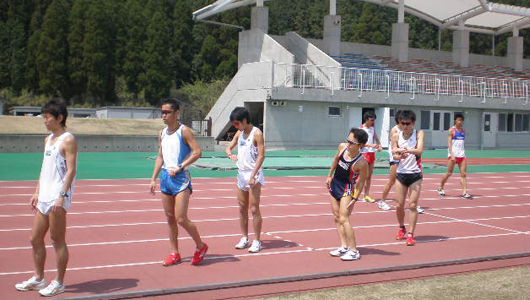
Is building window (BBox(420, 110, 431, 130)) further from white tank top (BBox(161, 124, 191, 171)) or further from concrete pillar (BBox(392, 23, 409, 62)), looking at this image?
white tank top (BBox(161, 124, 191, 171))

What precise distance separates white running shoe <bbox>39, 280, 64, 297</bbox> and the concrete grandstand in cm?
2712

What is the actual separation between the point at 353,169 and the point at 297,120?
1056 inches

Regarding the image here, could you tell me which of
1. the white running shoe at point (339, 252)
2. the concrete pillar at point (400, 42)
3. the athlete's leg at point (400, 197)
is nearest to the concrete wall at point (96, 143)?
the concrete pillar at point (400, 42)

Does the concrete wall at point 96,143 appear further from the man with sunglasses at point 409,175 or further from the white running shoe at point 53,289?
the white running shoe at point 53,289

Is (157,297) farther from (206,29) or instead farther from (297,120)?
(206,29)

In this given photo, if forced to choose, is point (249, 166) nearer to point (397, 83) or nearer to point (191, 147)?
point (191, 147)

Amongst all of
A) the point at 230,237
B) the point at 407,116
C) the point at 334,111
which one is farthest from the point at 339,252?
the point at 334,111

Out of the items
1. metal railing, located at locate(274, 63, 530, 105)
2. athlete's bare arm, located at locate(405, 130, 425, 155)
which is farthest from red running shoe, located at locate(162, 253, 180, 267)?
metal railing, located at locate(274, 63, 530, 105)

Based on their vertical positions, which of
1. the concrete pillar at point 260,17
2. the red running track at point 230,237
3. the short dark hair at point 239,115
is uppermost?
the concrete pillar at point 260,17

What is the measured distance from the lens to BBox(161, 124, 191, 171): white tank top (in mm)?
7434

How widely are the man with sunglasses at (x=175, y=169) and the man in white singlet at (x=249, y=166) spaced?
1.02 metres

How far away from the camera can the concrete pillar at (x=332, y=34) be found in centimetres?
4097

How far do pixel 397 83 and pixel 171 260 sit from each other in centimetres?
3108

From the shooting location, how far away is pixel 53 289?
20.4 ft
